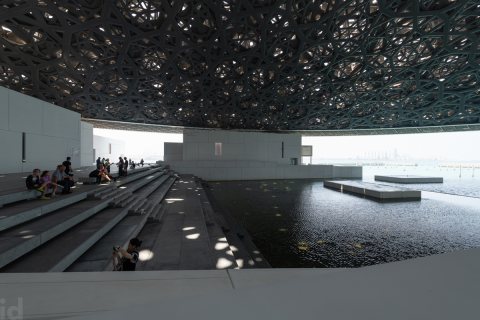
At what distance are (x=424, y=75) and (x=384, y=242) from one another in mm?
26219

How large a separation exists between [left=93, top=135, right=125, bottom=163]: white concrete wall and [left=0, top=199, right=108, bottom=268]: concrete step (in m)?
36.3

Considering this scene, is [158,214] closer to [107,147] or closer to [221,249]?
[221,249]

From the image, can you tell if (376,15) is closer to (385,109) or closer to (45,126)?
(385,109)

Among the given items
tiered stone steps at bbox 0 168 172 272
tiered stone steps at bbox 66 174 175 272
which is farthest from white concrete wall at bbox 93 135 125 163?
tiered stone steps at bbox 0 168 172 272

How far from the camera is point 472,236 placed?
348 inches

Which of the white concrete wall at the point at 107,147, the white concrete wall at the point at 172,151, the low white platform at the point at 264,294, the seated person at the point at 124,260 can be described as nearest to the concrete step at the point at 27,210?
the seated person at the point at 124,260

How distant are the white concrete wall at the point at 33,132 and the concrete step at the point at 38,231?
9323 mm

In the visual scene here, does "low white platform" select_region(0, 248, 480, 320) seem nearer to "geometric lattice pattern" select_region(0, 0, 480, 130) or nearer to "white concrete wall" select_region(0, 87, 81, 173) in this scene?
"white concrete wall" select_region(0, 87, 81, 173)

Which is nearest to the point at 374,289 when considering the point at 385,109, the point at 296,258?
the point at 296,258

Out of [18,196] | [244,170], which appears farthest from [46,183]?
[244,170]

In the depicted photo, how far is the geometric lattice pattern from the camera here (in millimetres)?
15648

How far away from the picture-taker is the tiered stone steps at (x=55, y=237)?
4121mm

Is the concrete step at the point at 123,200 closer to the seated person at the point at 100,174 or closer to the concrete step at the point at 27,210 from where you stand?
the concrete step at the point at 27,210

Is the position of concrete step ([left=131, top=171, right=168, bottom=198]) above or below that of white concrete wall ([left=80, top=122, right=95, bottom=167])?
below
